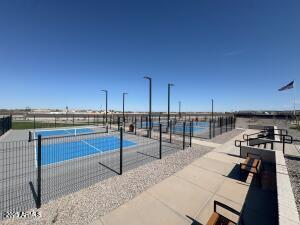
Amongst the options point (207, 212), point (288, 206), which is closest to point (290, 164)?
point (288, 206)

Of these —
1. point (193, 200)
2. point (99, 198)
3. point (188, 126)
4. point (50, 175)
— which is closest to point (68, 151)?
point (50, 175)

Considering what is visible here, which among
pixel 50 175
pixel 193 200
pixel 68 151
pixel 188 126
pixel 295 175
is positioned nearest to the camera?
pixel 193 200

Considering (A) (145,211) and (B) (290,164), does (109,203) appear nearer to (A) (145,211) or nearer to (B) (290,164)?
(A) (145,211)

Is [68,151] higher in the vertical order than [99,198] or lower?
lower

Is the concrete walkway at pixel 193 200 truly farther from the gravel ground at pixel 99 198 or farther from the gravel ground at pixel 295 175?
the gravel ground at pixel 295 175

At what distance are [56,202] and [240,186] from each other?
631 cm

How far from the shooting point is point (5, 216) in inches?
172

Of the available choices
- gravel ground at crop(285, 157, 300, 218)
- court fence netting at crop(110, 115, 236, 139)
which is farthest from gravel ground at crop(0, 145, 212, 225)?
court fence netting at crop(110, 115, 236, 139)

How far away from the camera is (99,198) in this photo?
5.22 metres

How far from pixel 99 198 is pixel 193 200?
2.97m

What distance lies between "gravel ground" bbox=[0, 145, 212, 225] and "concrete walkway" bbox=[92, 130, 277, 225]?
33 cm

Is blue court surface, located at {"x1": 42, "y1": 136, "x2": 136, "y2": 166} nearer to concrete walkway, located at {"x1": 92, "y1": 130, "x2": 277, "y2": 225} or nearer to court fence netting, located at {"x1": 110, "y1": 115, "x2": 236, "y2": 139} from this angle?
court fence netting, located at {"x1": 110, "y1": 115, "x2": 236, "y2": 139}

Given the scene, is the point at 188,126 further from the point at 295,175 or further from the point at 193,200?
the point at 193,200

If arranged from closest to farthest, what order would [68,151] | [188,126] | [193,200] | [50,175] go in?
[193,200] → [50,175] → [68,151] → [188,126]
